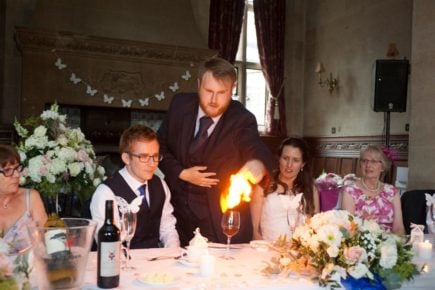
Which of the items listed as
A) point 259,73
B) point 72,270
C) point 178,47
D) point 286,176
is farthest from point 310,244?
point 259,73

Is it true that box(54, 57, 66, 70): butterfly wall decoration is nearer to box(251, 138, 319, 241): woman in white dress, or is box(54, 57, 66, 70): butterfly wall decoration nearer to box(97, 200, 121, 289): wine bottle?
box(251, 138, 319, 241): woman in white dress

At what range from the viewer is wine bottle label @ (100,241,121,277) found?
1.51m

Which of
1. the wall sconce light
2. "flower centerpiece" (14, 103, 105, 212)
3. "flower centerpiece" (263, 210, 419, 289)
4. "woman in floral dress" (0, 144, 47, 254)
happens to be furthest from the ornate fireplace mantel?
"flower centerpiece" (263, 210, 419, 289)

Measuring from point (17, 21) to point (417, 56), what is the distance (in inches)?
226

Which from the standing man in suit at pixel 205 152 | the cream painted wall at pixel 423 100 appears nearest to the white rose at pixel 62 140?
the standing man in suit at pixel 205 152

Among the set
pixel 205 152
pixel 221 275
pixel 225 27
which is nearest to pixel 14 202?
pixel 205 152

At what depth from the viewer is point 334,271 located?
163 centimetres

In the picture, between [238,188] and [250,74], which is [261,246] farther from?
[250,74]

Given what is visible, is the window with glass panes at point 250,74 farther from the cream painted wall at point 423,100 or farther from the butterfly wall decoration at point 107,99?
the cream painted wall at point 423,100

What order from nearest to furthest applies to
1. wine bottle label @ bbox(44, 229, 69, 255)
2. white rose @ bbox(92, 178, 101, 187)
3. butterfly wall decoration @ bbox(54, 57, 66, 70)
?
1. wine bottle label @ bbox(44, 229, 69, 255)
2. white rose @ bbox(92, 178, 101, 187)
3. butterfly wall decoration @ bbox(54, 57, 66, 70)

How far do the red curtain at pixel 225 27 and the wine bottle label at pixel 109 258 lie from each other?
A: 714 centimetres

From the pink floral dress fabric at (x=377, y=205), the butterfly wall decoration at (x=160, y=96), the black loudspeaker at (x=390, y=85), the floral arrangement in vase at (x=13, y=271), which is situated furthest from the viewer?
the butterfly wall decoration at (x=160, y=96)

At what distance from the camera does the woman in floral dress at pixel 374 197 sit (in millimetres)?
3270

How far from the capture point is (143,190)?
2453 mm
